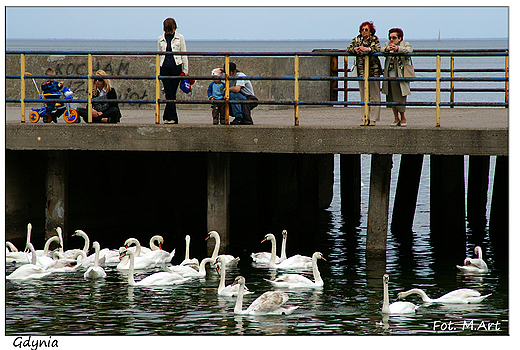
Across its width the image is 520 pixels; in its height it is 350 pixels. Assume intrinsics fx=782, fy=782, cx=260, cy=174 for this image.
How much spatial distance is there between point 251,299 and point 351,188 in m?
10.3

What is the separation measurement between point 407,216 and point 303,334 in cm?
879

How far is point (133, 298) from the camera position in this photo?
11.7 m

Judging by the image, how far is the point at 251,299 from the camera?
1168 centimetres

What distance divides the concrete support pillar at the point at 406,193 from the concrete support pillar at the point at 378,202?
377cm

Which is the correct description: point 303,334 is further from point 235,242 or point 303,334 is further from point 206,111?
point 206,111

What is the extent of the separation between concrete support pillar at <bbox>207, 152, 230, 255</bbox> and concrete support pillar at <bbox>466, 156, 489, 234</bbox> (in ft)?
25.4

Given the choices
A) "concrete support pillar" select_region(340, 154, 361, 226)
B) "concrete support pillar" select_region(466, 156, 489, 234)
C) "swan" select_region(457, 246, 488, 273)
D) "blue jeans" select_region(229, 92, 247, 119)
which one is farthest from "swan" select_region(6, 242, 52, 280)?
"concrete support pillar" select_region(466, 156, 489, 234)

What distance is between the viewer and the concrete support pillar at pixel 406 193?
691 inches

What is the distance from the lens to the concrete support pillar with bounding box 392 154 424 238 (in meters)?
17.6

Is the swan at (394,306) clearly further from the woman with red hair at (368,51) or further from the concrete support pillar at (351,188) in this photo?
the concrete support pillar at (351,188)

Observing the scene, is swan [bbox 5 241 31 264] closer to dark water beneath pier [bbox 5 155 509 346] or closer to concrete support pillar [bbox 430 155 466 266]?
dark water beneath pier [bbox 5 155 509 346]

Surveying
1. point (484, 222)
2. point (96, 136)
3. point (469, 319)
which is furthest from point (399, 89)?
point (484, 222)

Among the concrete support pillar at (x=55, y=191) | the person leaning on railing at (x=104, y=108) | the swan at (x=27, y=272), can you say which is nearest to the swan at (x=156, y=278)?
the swan at (x=27, y=272)

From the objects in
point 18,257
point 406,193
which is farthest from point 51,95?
point 406,193
